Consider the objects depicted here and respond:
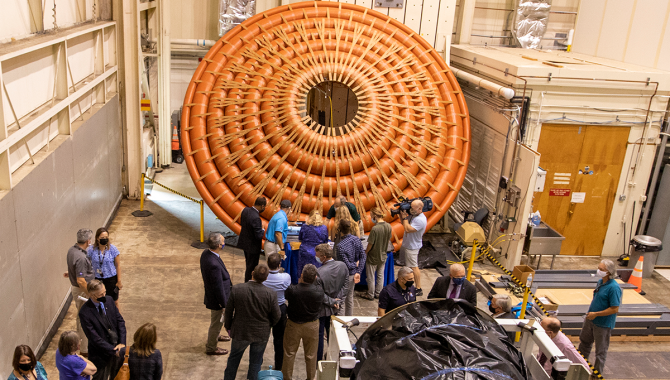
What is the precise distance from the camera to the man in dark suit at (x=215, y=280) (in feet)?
19.0

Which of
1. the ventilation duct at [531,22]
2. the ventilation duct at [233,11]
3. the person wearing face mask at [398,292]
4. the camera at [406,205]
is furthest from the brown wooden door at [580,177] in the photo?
the ventilation duct at [233,11]

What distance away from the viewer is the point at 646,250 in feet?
30.2

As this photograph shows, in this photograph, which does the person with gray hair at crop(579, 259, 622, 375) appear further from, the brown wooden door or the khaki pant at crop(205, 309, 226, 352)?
the khaki pant at crop(205, 309, 226, 352)

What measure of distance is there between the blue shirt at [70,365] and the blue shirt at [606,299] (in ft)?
17.1

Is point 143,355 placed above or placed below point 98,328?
above

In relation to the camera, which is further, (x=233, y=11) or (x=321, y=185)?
(x=233, y=11)

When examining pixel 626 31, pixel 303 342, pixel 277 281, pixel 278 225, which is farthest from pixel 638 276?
pixel 277 281

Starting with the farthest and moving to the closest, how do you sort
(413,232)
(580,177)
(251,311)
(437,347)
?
1. (580,177)
2. (413,232)
3. (251,311)
4. (437,347)

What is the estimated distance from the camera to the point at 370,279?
25.6ft

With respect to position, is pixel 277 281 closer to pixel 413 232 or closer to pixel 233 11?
pixel 413 232

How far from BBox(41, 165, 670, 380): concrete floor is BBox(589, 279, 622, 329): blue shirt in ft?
2.66

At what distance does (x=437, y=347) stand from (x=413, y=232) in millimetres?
4077

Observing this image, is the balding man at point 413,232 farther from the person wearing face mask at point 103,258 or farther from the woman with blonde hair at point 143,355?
the woman with blonde hair at point 143,355

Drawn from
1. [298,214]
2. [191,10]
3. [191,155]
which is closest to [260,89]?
[191,155]
